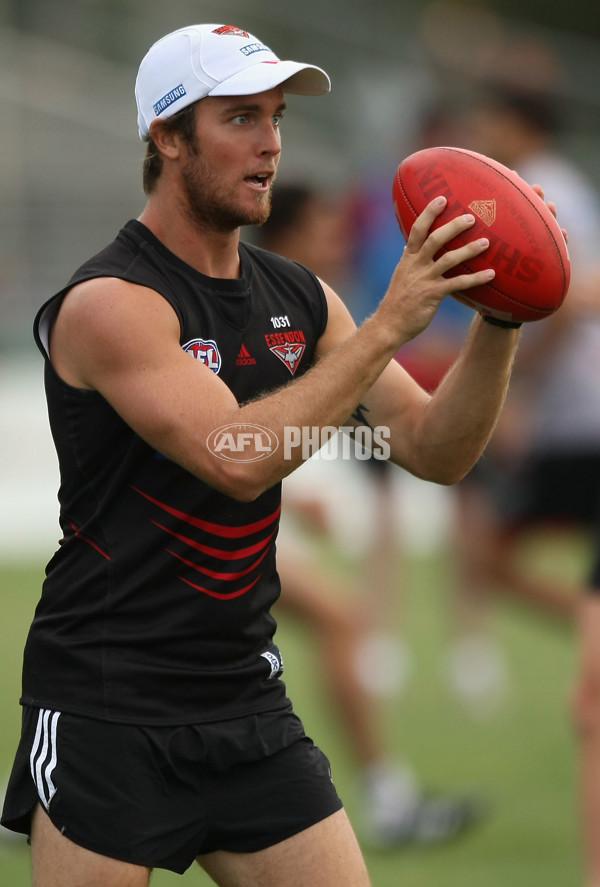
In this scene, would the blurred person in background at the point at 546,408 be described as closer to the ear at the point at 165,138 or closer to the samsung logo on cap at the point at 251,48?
the samsung logo on cap at the point at 251,48

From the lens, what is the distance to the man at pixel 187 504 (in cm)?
303

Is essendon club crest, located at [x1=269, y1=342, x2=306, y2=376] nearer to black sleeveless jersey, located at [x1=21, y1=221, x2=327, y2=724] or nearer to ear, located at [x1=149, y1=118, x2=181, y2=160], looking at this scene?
black sleeveless jersey, located at [x1=21, y1=221, x2=327, y2=724]

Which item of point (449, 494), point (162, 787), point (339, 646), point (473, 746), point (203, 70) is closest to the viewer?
point (162, 787)

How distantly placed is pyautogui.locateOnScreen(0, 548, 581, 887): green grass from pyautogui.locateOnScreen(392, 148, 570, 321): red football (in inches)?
106

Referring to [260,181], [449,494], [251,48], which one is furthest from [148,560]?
[449,494]

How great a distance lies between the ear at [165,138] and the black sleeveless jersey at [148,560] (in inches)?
7.8

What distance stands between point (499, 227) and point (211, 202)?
680mm

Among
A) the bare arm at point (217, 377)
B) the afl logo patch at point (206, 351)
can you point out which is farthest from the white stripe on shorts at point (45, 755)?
the afl logo patch at point (206, 351)

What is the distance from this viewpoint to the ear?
11.0 feet

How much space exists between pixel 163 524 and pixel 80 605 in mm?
277

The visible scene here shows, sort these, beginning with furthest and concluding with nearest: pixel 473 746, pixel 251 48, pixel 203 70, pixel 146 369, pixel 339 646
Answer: pixel 473 746, pixel 339 646, pixel 251 48, pixel 203 70, pixel 146 369

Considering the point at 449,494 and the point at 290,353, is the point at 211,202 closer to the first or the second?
the point at 290,353

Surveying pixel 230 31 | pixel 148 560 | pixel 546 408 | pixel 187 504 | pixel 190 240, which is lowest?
pixel 148 560

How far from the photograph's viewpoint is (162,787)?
313cm
